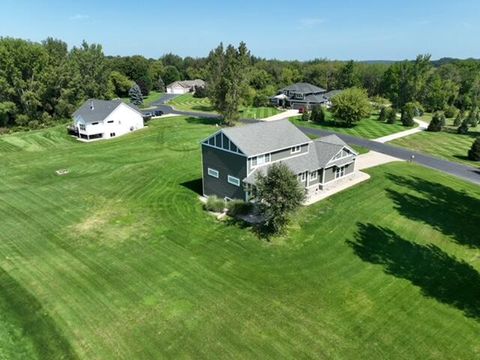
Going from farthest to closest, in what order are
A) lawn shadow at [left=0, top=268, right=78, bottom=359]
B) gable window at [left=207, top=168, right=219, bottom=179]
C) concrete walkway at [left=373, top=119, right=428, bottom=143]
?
concrete walkway at [left=373, top=119, right=428, bottom=143] → gable window at [left=207, top=168, right=219, bottom=179] → lawn shadow at [left=0, top=268, right=78, bottom=359]

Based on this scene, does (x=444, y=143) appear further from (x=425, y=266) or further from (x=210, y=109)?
(x=210, y=109)

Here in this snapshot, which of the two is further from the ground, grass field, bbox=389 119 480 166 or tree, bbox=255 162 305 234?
tree, bbox=255 162 305 234

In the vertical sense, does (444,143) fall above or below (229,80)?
below

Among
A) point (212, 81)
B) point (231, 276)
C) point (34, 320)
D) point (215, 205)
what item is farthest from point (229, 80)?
point (34, 320)

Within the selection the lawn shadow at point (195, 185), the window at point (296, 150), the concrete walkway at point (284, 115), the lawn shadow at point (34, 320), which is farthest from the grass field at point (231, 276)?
the concrete walkway at point (284, 115)

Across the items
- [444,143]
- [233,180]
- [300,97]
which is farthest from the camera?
[300,97]

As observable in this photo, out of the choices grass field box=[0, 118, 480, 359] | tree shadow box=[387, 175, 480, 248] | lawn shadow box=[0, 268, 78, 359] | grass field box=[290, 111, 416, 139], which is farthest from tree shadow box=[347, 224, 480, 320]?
grass field box=[290, 111, 416, 139]

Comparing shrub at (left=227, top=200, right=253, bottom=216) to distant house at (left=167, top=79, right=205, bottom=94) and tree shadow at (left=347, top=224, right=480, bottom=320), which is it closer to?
tree shadow at (left=347, top=224, right=480, bottom=320)
